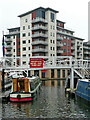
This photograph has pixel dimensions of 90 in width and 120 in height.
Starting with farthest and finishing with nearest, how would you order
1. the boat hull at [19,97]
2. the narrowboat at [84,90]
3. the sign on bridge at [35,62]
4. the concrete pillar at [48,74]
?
the concrete pillar at [48,74]
the sign on bridge at [35,62]
the boat hull at [19,97]
the narrowboat at [84,90]

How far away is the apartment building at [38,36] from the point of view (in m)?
83.1

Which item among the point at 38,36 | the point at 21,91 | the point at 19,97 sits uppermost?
the point at 38,36

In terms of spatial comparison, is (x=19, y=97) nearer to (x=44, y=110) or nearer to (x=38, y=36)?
(x=44, y=110)

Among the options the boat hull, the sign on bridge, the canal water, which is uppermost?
the sign on bridge

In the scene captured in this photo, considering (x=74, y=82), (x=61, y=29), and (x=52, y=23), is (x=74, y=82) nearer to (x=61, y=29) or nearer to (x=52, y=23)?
(x=52, y=23)

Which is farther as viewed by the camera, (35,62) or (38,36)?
(38,36)

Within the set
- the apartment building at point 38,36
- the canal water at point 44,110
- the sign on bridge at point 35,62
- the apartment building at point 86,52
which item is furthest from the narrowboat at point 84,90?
the apartment building at point 86,52

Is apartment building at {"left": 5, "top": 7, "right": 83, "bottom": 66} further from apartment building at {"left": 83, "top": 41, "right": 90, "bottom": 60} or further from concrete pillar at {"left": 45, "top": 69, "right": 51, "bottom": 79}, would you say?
apartment building at {"left": 83, "top": 41, "right": 90, "bottom": 60}

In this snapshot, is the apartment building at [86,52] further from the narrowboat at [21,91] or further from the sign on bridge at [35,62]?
the narrowboat at [21,91]

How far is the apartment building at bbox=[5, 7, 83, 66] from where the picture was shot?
273 ft

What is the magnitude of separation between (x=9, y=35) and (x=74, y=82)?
2537 inches

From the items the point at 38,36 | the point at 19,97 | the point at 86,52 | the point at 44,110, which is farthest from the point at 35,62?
the point at 86,52

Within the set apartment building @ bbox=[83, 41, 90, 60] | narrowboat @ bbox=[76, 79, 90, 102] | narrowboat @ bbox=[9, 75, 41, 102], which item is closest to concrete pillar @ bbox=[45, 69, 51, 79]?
apartment building @ bbox=[83, 41, 90, 60]

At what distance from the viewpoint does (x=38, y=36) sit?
8212 centimetres
